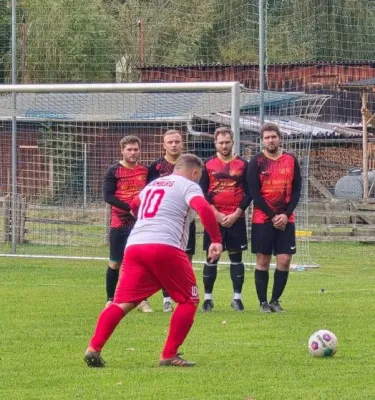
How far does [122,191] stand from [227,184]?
1.16 m

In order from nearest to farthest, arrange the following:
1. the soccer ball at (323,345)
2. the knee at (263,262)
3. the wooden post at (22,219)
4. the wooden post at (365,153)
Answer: the soccer ball at (323,345) < the knee at (263,262) < the wooden post at (22,219) < the wooden post at (365,153)

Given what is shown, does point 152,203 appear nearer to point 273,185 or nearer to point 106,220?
point 273,185

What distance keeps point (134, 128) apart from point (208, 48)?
4439 mm

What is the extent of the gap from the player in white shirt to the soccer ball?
1.06 meters

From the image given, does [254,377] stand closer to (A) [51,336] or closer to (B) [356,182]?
(A) [51,336]

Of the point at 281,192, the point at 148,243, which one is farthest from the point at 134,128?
the point at 148,243

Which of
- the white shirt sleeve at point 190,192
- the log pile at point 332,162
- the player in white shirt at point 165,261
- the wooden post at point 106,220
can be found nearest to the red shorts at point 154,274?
the player in white shirt at point 165,261

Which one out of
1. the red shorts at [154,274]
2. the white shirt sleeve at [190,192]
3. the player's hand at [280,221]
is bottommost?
the red shorts at [154,274]

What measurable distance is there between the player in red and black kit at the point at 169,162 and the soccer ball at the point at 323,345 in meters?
3.20

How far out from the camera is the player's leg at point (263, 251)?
12.9 meters

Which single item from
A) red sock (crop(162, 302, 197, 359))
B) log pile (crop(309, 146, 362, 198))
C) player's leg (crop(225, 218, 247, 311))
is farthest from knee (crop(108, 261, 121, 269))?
log pile (crop(309, 146, 362, 198))

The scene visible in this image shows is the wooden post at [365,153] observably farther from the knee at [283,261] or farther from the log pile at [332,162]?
the knee at [283,261]

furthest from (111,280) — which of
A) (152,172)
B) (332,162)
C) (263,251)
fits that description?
(332,162)

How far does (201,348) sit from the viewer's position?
10.1 m
